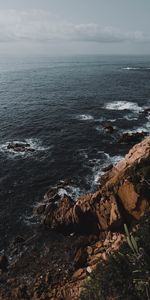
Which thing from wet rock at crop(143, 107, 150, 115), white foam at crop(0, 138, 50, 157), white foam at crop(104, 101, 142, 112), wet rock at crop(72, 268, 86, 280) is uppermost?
white foam at crop(104, 101, 142, 112)

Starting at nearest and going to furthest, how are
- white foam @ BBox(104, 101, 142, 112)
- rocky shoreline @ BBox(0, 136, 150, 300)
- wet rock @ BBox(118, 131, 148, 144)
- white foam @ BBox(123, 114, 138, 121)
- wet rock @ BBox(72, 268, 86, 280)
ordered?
wet rock @ BBox(72, 268, 86, 280) → rocky shoreline @ BBox(0, 136, 150, 300) → wet rock @ BBox(118, 131, 148, 144) → white foam @ BBox(123, 114, 138, 121) → white foam @ BBox(104, 101, 142, 112)

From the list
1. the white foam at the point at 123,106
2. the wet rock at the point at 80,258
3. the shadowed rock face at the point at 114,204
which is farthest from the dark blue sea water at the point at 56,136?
the wet rock at the point at 80,258

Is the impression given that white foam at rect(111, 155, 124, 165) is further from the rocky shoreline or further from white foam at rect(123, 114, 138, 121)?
white foam at rect(123, 114, 138, 121)

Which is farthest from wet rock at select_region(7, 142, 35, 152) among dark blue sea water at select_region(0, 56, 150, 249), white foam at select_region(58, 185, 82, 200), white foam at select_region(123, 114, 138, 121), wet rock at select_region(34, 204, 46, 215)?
white foam at select_region(123, 114, 138, 121)

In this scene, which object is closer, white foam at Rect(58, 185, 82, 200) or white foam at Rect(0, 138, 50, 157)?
white foam at Rect(58, 185, 82, 200)

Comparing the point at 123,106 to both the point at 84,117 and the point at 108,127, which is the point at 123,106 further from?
the point at 108,127

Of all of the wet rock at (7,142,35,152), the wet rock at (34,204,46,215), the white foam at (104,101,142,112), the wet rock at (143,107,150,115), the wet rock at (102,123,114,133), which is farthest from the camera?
the white foam at (104,101,142,112)

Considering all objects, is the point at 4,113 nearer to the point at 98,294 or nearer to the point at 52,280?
the point at 52,280
